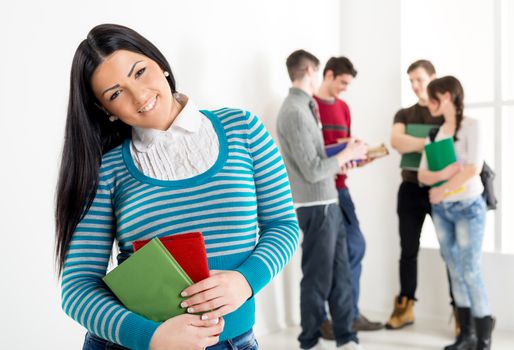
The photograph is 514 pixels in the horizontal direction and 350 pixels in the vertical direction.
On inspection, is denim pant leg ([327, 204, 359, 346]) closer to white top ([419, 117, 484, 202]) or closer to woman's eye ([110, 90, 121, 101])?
white top ([419, 117, 484, 202])

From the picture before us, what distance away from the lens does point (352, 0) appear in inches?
165

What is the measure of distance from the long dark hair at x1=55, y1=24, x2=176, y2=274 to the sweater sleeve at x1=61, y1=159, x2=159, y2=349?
0.07ft

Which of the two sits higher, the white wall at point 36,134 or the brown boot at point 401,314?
the white wall at point 36,134

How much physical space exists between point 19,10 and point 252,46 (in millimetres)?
1474

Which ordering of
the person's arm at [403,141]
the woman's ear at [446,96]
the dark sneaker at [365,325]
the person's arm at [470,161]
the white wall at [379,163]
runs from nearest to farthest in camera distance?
the person's arm at [470,161], the woman's ear at [446,96], the person's arm at [403,141], the dark sneaker at [365,325], the white wall at [379,163]

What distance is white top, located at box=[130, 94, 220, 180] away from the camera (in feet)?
3.97

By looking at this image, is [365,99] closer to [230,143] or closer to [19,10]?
[19,10]

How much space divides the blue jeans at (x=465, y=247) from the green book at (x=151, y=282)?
2.37 metres

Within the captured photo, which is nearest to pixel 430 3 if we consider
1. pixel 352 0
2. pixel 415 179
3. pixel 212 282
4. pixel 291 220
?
pixel 352 0

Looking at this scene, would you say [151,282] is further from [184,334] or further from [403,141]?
[403,141]

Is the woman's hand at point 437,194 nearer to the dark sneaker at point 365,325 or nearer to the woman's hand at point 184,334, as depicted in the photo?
the dark sneaker at point 365,325

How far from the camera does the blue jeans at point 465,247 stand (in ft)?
10.2

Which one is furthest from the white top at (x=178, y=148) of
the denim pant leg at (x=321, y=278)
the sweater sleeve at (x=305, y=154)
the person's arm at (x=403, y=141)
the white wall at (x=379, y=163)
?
the white wall at (x=379, y=163)

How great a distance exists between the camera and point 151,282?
3.52 feet
